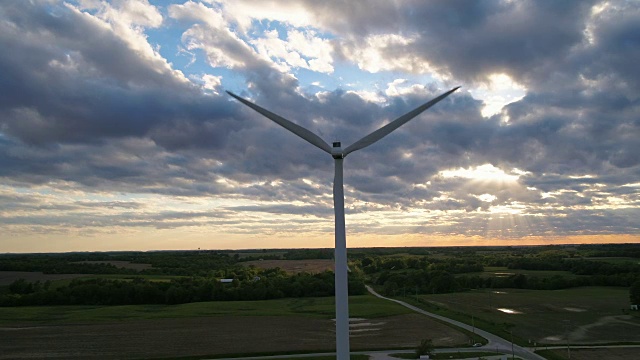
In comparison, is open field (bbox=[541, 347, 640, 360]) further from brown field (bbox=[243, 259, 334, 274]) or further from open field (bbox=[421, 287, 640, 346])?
brown field (bbox=[243, 259, 334, 274])

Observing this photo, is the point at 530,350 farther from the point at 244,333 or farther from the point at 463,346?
the point at 244,333

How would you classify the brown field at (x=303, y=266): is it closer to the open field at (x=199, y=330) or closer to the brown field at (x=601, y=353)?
the open field at (x=199, y=330)

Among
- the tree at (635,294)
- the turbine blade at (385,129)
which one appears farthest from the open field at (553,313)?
the turbine blade at (385,129)

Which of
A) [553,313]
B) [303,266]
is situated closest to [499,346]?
[553,313]

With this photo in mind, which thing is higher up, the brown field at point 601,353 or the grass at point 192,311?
the grass at point 192,311

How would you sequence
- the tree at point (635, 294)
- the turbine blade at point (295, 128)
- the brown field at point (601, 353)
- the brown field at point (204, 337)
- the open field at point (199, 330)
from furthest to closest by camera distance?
the tree at point (635, 294) → the open field at point (199, 330) → the brown field at point (204, 337) → the brown field at point (601, 353) → the turbine blade at point (295, 128)

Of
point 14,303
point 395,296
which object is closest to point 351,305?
point 395,296
